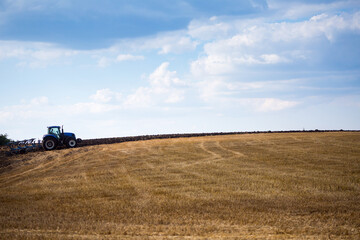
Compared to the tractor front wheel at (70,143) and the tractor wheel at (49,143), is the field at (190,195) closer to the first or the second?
the tractor wheel at (49,143)

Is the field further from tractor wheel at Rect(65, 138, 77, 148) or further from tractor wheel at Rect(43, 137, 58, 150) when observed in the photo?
tractor wheel at Rect(65, 138, 77, 148)

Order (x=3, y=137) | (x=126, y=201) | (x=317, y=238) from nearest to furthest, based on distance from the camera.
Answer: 1. (x=317, y=238)
2. (x=126, y=201)
3. (x=3, y=137)

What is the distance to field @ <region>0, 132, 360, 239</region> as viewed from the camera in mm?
10016

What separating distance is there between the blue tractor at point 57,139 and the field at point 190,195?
768cm

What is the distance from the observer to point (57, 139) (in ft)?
106

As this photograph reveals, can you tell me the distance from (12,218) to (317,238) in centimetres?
952

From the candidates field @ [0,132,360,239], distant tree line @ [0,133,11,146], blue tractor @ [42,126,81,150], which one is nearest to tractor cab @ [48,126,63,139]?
blue tractor @ [42,126,81,150]

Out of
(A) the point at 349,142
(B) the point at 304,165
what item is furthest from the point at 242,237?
(A) the point at 349,142

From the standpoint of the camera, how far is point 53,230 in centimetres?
1022

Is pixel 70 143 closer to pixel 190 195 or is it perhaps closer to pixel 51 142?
pixel 51 142

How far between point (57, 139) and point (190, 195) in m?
21.8

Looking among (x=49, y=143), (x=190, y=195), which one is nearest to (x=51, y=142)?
(x=49, y=143)

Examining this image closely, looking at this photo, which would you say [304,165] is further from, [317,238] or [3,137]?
[3,137]

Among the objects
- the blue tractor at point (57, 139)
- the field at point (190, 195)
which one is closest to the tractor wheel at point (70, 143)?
the blue tractor at point (57, 139)
